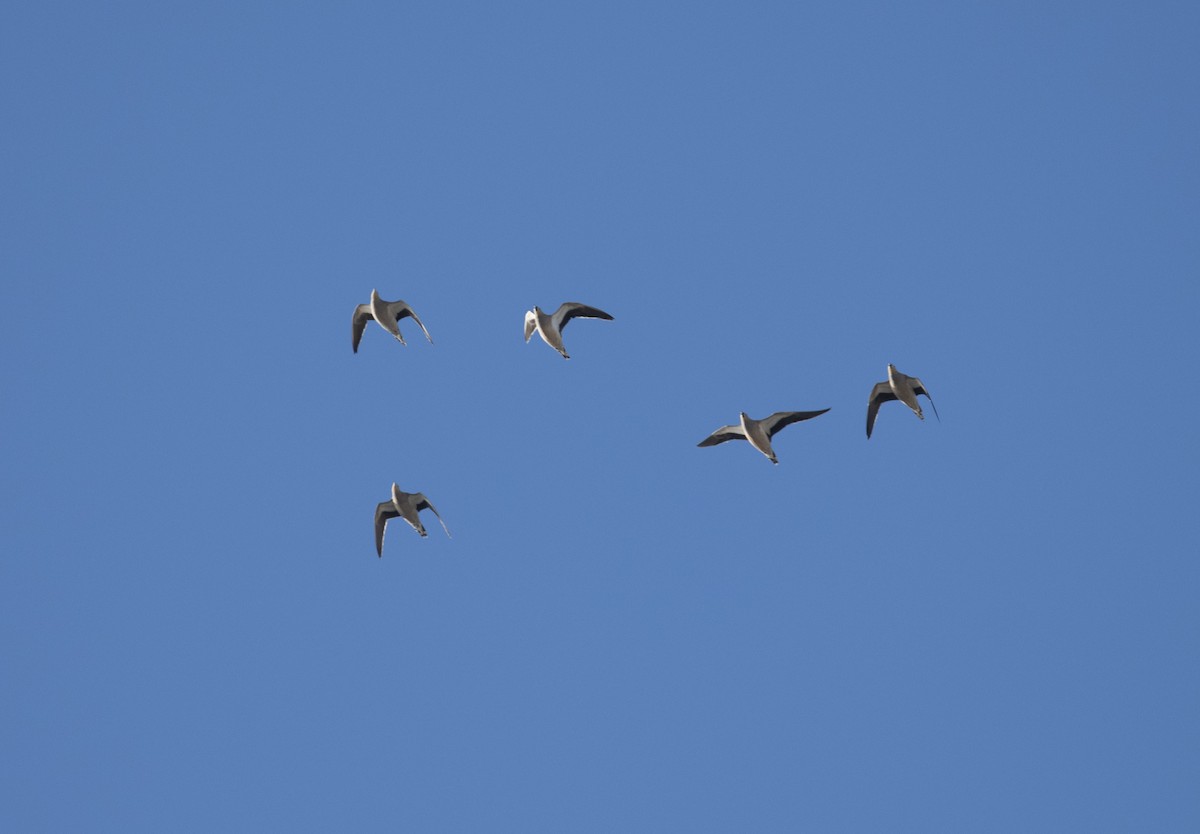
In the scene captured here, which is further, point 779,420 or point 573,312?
point 573,312

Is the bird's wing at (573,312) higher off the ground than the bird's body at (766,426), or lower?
higher

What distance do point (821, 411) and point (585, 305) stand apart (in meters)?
7.33

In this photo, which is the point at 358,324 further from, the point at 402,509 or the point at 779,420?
the point at 779,420

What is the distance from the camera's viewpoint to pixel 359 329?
42.2 metres

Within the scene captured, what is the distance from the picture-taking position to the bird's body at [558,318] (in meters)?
39.1

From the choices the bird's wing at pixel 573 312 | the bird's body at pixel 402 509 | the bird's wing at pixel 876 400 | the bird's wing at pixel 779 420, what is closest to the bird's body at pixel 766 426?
the bird's wing at pixel 779 420

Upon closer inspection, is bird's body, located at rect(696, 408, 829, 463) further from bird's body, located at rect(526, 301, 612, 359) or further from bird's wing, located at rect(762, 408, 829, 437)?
bird's body, located at rect(526, 301, 612, 359)

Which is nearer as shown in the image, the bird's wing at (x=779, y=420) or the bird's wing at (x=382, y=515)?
the bird's wing at (x=779, y=420)

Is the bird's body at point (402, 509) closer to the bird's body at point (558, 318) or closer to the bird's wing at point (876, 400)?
the bird's body at point (558, 318)

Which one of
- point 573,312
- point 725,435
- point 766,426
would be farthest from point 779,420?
point 573,312

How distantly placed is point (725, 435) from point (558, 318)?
5706mm

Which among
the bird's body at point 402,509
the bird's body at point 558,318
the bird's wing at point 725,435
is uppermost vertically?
the bird's body at point 558,318

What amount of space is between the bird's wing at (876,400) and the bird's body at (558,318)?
7.68m

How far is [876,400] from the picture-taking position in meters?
39.9
